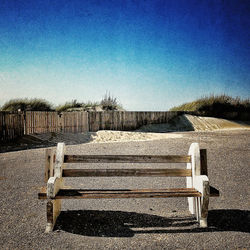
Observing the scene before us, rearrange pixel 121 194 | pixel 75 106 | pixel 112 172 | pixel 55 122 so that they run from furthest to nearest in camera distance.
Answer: pixel 75 106, pixel 55 122, pixel 112 172, pixel 121 194

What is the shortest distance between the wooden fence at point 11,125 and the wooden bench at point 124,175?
9150 mm

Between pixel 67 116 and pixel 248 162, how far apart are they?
1032 centimetres

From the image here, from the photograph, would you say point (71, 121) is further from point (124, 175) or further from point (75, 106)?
point (124, 175)

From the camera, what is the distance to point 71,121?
13.7 meters

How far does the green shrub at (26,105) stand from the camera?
17.5 metres

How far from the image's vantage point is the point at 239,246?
230 cm

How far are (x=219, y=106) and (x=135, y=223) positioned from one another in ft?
69.9

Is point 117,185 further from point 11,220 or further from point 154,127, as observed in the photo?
point 154,127

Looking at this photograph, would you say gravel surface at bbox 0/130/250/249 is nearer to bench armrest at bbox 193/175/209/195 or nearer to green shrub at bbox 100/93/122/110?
bench armrest at bbox 193/175/209/195

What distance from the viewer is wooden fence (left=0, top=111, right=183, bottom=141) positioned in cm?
1094

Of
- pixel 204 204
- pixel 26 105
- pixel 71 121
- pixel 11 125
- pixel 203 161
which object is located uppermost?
pixel 26 105

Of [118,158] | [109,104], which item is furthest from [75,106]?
[118,158]

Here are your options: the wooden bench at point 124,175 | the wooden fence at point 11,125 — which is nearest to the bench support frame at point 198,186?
the wooden bench at point 124,175

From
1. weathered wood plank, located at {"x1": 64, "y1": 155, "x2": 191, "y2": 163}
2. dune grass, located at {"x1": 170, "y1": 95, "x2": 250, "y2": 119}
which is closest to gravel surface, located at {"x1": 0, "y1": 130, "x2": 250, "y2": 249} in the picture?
weathered wood plank, located at {"x1": 64, "y1": 155, "x2": 191, "y2": 163}
